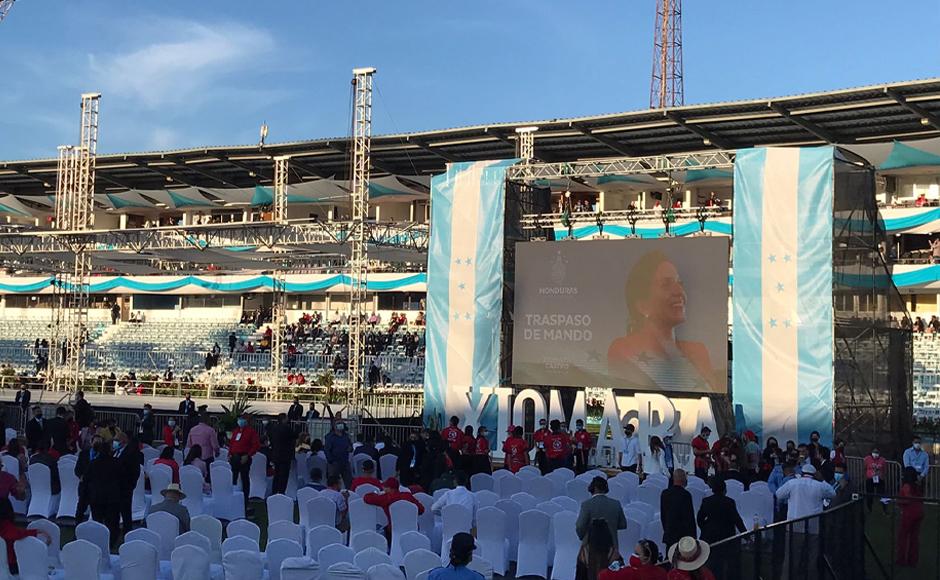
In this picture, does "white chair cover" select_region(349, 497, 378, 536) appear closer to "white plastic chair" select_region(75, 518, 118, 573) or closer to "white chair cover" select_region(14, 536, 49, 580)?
"white plastic chair" select_region(75, 518, 118, 573)

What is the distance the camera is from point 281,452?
1669cm

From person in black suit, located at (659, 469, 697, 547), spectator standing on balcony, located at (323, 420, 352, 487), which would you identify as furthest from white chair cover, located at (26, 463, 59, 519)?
person in black suit, located at (659, 469, 697, 547)

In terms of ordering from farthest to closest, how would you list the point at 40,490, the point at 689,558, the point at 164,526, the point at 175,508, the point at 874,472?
the point at 874,472 → the point at 40,490 → the point at 175,508 → the point at 164,526 → the point at 689,558

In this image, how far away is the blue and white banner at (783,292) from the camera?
22328 mm

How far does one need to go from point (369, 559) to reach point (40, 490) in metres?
8.56

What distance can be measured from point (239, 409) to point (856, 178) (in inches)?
590

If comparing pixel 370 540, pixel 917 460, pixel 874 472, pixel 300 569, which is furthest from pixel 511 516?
pixel 917 460

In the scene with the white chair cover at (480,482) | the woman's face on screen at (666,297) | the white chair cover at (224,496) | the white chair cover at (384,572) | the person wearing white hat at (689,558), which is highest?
the woman's face on screen at (666,297)

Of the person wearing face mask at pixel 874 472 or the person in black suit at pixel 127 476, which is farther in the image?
the person wearing face mask at pixel 874 472

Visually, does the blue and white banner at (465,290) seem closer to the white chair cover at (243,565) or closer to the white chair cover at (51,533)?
the white chair cover at (51,533)

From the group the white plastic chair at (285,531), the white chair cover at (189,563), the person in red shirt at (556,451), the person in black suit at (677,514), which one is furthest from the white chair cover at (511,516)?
the person in red shirt at (556,451)

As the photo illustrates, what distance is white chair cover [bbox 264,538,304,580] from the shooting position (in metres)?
9.02

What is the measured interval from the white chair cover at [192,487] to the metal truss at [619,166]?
12509 mm

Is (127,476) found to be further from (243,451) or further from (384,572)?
(384,572)
